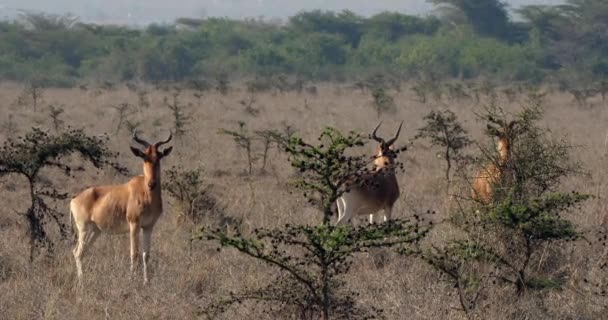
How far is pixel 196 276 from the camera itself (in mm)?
8523

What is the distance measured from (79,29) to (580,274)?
5127 cm

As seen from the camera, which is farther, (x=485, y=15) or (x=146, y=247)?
(x=485, y=15)

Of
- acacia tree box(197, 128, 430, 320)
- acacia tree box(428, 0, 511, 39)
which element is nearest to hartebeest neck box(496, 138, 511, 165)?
acacia tree box(197, 128, 430, 320)

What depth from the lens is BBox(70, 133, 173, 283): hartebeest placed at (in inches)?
364

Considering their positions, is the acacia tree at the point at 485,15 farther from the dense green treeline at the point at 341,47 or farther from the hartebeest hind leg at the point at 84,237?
the hartebeest hind leg at the point at 84,237

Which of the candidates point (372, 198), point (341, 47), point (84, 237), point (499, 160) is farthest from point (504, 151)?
point (341, 47)

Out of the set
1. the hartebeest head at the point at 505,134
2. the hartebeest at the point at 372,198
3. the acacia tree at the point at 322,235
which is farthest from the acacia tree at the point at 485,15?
the acacia tree at the point at 322,235

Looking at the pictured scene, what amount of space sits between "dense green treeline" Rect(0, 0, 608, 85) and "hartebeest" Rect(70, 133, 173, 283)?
32942 mm

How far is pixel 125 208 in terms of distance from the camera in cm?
933

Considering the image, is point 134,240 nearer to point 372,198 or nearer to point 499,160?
point 372,198

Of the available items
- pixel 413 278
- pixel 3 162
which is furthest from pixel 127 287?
pixel 413 278

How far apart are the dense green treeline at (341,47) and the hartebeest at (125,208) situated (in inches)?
1297

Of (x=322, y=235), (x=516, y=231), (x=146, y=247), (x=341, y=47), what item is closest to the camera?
(x=322, y=235)

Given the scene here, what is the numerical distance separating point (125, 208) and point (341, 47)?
154ft
